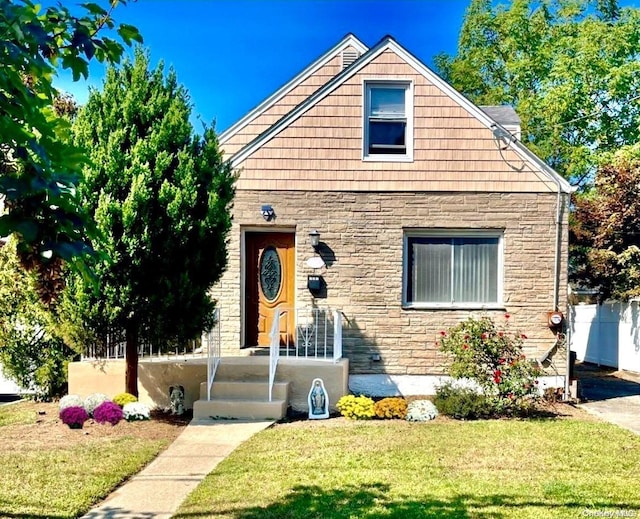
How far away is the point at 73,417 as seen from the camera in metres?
7.71

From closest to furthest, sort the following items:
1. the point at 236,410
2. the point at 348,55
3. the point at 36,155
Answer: the point at 36,155
the point at 236,410
the point at 348,55

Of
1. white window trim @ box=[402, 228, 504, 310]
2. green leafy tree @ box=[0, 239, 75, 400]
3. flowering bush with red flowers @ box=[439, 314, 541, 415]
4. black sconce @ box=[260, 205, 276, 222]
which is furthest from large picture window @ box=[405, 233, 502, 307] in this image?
green leafy tree @ box=[0, 239, 75, 400]

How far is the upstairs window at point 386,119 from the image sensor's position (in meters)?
10.3

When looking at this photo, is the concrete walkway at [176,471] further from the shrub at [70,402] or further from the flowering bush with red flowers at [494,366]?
the flowering bush with red flowers at [494,366]

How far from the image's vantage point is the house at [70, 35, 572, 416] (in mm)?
10070

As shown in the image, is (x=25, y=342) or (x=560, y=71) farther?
(x=560, y=71)

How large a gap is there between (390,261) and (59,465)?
600cm

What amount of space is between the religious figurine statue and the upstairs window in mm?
4145

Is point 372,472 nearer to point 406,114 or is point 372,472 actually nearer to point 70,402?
point 70,402

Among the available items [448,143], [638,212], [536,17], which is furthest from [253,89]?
[536,17]

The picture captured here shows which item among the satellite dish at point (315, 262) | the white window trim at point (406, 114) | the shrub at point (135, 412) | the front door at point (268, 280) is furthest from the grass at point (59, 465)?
the white window trim at point (406, 114)

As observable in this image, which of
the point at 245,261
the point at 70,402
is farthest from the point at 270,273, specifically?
the point at 70,402

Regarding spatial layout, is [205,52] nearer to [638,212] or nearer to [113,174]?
[113,174]

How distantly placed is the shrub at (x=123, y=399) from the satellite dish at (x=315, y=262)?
138 inches
